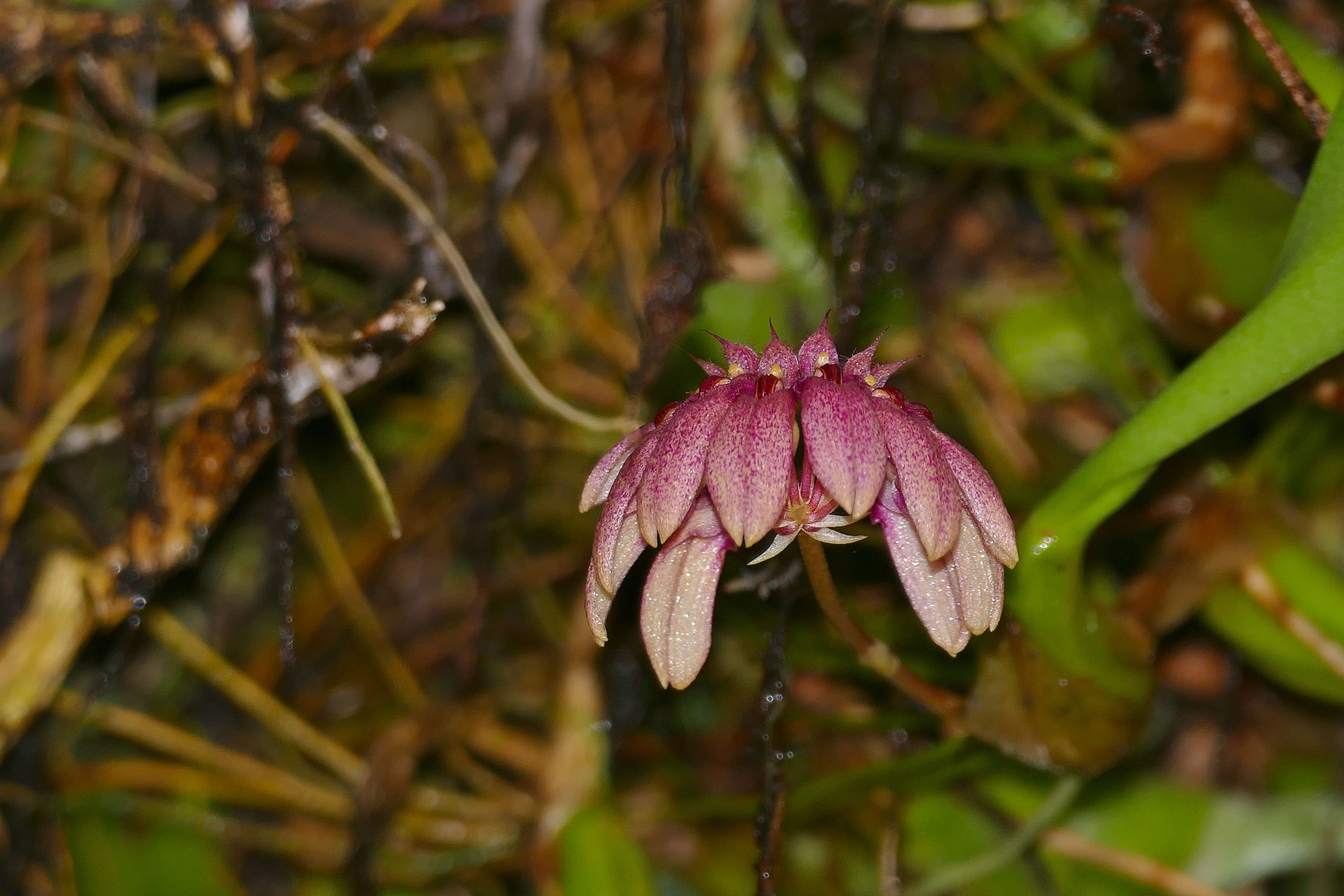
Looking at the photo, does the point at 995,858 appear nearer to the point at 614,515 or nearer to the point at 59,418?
the point at 614,515

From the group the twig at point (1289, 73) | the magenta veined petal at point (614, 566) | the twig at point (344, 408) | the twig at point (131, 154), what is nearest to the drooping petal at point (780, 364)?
the magenta veined petal at point (614, 566)

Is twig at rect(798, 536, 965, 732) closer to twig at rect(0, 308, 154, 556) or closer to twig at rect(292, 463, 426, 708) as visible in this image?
twig at rect(292, 463, 426, 708)

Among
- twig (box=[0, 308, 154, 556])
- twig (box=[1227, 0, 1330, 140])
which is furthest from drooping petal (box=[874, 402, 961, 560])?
twig (box=[0, 308, 154, 556])

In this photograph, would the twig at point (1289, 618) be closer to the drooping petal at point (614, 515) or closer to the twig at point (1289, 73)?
the twig at point (1289, 73)

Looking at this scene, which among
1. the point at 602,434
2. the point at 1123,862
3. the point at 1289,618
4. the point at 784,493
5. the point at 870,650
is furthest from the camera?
the point at 602,434

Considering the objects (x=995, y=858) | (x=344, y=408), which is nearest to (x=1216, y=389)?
(x=995, y=858)

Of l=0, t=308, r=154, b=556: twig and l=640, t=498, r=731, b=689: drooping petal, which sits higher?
l=640, t=498, r=731, b=689: drooping petal

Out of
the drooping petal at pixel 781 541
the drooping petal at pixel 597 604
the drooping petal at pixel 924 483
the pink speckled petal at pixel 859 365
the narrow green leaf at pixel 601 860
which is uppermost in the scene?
the pink speckled petal at pixel 859 365
